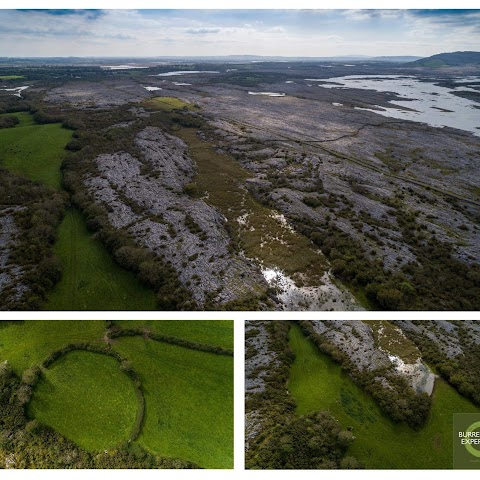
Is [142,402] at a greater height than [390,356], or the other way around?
[390,356]

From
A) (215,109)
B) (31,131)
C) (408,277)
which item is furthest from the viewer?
(215,109)

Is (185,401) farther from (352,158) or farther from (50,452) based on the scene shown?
(352,158)

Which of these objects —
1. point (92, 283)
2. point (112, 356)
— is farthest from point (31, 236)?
point (112, 356)

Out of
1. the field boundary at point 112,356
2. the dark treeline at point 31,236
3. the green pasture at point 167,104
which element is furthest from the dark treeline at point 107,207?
the green pasture at point 167,104

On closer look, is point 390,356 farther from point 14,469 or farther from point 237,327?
point 14,469

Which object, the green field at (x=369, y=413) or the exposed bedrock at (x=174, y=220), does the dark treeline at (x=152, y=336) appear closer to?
the exposed bedrock at (x=174, y=220)

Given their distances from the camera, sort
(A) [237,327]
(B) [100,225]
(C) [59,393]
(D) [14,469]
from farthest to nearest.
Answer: (B) [100,225], (C) [59,393], (A) [237,327], (D) [14,469]

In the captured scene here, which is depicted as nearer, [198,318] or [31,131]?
[198,318]

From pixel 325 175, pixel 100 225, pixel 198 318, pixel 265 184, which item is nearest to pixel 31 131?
pixel 100 225
